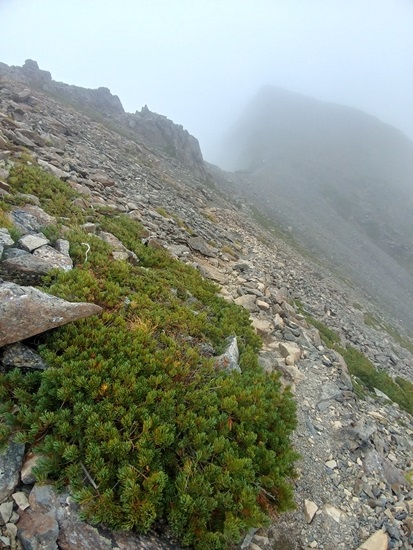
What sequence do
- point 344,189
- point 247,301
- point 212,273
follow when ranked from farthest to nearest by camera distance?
point 344,189, point 212,273, point 247,301

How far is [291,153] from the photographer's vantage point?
154 metres

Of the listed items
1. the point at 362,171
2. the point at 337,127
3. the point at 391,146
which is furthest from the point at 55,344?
the point at 337,127

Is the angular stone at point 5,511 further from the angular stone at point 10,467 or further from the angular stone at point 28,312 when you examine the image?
the angular stone at point 28,312

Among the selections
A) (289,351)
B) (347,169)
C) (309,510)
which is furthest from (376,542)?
(347,169)

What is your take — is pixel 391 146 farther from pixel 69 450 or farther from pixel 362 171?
pixel 69 450

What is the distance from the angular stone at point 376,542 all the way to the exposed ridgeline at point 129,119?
64263 millimetres

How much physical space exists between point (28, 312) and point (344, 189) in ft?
439

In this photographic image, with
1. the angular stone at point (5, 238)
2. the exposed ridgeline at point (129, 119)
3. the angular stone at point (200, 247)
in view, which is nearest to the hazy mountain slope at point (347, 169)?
the exposed ridgeline at point (129, 119)

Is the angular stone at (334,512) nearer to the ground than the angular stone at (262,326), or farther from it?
nearer to the ground

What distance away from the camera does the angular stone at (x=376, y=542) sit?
6125 millimetres

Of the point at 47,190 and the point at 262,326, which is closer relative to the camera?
the point at 262,326

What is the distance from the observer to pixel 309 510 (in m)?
6.44

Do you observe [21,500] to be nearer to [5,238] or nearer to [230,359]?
[230,359]

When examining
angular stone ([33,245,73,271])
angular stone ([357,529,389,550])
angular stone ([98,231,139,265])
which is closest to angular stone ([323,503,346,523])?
angular stone ([357,529,389,550])
